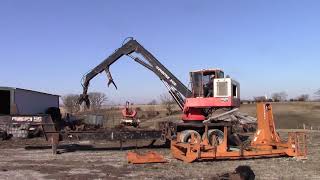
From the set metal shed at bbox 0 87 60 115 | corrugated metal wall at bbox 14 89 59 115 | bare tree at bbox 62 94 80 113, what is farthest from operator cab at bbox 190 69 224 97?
bare tree at bbox 62 94 80 113

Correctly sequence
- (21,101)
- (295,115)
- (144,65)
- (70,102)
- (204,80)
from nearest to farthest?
(204,80), (144,65), (21,101), (295,115), (70,102)

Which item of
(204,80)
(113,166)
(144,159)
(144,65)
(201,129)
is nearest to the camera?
(113,166)

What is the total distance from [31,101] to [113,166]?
27303mm

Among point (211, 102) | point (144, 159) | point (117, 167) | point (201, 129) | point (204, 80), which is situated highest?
point (204, 80)

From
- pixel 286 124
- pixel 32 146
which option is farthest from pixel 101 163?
pixel 286 124

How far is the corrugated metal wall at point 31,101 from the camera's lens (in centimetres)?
4033

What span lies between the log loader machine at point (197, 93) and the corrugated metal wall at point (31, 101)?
15.0 meters

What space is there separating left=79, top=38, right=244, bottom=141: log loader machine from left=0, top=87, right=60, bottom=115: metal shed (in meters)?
14.3

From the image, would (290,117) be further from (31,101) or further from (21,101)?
(21,101)

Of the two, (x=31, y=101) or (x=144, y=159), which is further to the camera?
(x=31, y=101)

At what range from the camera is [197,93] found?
25422mm

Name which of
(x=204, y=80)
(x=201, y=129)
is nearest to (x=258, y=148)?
(x=201, y=129)

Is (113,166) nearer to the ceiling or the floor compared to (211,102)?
nearer to the floor

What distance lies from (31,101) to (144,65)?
59.0 ft
